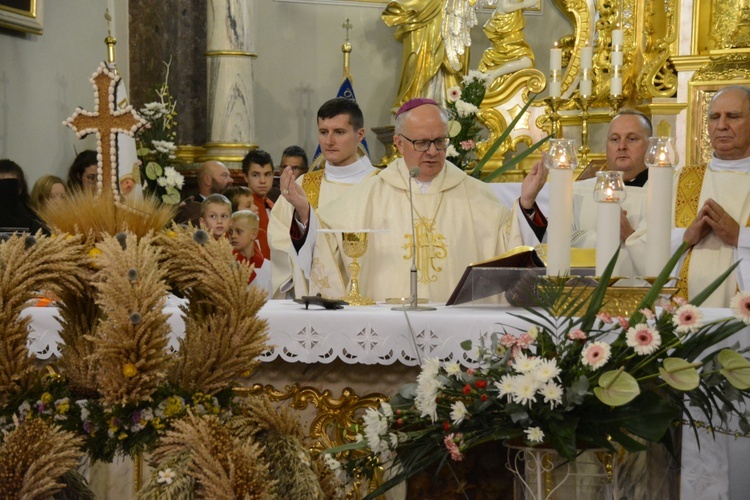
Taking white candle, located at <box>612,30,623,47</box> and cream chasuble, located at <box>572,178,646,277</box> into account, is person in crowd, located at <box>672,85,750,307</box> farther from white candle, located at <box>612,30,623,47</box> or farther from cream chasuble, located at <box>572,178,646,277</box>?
white candle, located at <box>612,30,623,47</box>

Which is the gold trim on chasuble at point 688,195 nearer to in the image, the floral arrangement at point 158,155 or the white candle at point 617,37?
the white candle at point 617,37

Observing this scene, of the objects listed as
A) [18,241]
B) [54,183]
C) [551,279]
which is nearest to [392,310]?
[551,279]

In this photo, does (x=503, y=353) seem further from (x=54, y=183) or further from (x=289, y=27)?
(x=289, y=27)

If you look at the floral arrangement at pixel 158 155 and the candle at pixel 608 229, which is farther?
the floral arrangement at pixel 158 155

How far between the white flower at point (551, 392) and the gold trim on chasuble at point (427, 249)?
6.84ft

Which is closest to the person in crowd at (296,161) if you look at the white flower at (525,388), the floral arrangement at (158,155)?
the floral arrangement at (158,155)

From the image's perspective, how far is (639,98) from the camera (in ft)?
27.6

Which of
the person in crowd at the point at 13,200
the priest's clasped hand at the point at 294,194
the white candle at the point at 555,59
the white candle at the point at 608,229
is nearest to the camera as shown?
the white candle at the point at 608,229

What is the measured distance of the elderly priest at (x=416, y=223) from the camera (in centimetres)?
471

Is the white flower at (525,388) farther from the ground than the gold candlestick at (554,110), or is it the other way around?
the gold candlestick at (554,110)

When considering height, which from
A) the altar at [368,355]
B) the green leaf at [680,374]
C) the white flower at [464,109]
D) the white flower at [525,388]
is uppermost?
the white flower at [464,109]

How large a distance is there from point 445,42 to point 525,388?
23.4 feet

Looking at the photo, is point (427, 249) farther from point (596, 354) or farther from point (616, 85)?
point (616, 85)

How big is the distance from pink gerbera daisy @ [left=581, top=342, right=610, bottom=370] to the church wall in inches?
245
